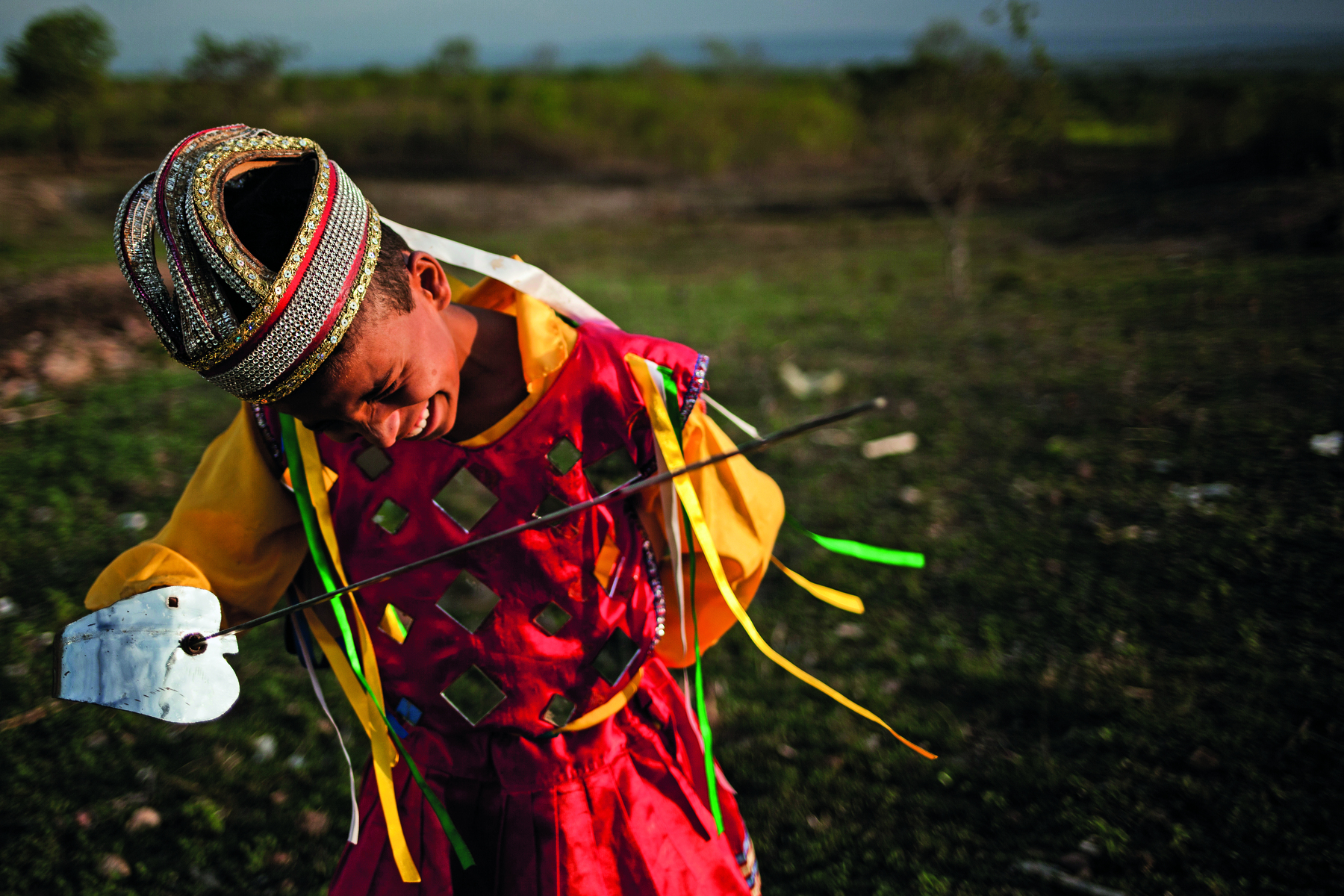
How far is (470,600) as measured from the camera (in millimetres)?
1593

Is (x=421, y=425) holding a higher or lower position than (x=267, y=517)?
higher

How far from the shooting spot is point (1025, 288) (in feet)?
32.3

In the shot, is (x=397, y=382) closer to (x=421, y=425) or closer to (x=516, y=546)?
(x=421, y=425)

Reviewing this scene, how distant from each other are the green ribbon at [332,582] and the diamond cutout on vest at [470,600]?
0.60ft

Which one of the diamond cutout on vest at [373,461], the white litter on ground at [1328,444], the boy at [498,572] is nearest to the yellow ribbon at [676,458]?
the boy at [498,572]

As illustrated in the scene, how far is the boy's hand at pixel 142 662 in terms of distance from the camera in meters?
1.34

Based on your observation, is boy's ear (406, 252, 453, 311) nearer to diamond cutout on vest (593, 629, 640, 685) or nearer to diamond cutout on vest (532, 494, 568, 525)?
diamond cutout on vest (532, 494, 568, 525)

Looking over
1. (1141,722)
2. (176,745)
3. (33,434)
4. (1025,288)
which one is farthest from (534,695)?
(1025,288)

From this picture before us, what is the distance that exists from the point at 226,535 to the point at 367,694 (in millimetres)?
387

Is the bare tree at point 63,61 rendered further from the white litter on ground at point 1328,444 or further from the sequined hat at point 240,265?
the white litter on ground at point 1328,444

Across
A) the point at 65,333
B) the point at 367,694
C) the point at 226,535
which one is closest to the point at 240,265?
the point at 226,535

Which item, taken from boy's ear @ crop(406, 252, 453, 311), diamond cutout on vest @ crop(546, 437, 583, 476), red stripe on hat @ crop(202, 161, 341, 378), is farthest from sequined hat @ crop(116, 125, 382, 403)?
diamond cutout on vest @ crop(546, 437, 583, 476)

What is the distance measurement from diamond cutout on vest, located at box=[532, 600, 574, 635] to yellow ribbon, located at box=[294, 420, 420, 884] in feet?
1.06

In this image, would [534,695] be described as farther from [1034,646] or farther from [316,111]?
[316,111]
